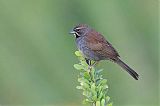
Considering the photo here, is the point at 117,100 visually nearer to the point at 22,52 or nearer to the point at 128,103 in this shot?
the point at 128,103

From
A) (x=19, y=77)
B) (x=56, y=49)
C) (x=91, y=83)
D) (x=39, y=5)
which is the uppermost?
(x=39, y=5)

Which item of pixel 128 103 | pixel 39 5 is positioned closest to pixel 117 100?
pixel 128 103

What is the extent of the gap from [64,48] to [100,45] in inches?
194

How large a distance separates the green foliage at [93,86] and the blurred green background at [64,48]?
169 inches

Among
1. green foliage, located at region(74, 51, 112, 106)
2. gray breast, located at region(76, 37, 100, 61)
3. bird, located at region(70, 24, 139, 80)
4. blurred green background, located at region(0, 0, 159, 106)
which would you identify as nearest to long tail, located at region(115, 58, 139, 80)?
bird, located at region(70, 24, 139, 80)

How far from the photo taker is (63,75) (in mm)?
11227

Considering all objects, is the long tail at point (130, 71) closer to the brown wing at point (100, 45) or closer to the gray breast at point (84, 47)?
the brown wing at point (100, 45)

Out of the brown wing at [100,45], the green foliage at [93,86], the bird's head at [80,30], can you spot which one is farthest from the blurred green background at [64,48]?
the green foliage at [93,86]

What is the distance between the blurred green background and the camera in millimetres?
10570

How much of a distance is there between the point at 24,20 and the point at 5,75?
165 cm

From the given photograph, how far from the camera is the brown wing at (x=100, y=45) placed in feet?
23.2

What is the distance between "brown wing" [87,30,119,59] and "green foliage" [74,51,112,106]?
1.78 m

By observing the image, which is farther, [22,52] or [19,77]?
[22,52]

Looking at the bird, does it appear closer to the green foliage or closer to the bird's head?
the bird's head
